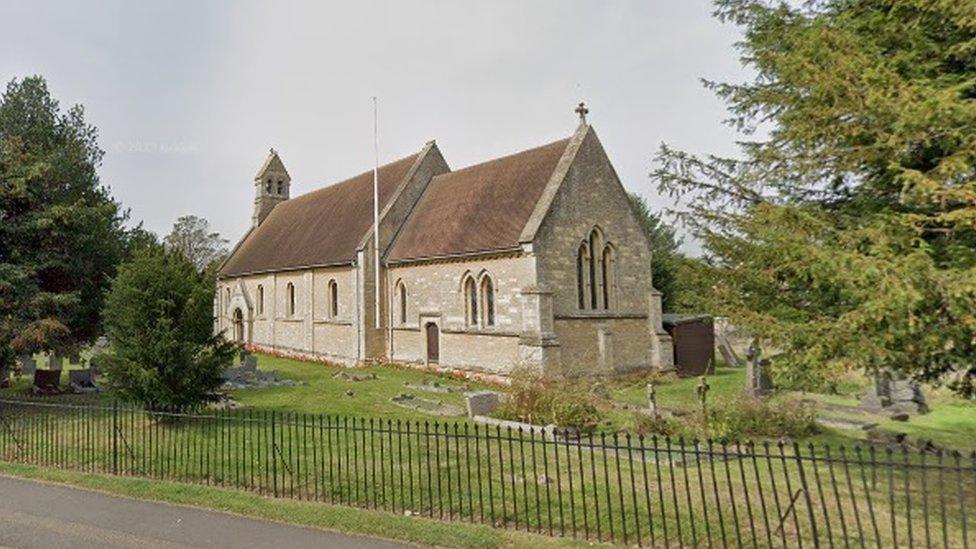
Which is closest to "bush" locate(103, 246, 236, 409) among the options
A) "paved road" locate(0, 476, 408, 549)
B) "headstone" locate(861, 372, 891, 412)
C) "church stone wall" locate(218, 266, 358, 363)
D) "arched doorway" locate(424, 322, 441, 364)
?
"paved road" locate(0, 476, 408, 549)

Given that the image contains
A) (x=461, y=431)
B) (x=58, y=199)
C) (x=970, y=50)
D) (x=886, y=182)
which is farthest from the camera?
(x=58, y=199)

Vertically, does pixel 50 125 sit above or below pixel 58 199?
above

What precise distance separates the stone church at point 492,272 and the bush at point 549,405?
4.44 m

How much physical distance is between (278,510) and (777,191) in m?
8.38

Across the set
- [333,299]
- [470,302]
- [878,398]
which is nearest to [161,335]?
[470,302]

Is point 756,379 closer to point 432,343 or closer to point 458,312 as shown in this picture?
point 458,312

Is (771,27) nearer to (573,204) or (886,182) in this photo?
(886,182)

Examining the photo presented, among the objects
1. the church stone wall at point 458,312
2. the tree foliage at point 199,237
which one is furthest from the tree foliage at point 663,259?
the tree foliage at point 199,237

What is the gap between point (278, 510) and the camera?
7855 mm

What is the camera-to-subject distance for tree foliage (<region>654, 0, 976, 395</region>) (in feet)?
20.1

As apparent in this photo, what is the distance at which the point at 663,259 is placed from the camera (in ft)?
77.2

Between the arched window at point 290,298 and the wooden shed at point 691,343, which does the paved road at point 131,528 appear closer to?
the wooden shed at point 691,343

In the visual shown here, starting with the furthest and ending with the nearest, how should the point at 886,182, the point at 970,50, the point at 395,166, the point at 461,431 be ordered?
the point at 395,166 → the point at 461,431 → the point at 886,182 → the point at 970,50

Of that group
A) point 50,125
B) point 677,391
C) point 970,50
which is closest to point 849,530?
point 970,50
